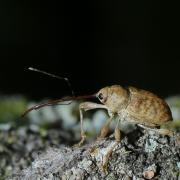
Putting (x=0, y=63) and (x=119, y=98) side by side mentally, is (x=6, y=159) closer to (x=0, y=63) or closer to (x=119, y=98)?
(x=119, y=98)

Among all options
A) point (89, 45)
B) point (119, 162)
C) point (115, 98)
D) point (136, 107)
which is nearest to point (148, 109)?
point (136, 107)

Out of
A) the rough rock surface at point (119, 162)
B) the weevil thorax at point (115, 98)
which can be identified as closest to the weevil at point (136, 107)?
the weevil thorax at point (115, 98)

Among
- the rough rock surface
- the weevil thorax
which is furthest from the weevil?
the rough rock surface

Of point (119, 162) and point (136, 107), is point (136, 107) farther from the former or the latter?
point (119, 162)

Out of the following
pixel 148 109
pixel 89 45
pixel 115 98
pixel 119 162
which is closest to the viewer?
pixel 119 162

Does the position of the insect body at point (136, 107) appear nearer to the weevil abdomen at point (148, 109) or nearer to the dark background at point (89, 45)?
the weevil abdomen at point (148, 109)

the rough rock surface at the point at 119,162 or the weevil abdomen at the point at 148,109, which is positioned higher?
the weevil abdomen at the point at 148,109
